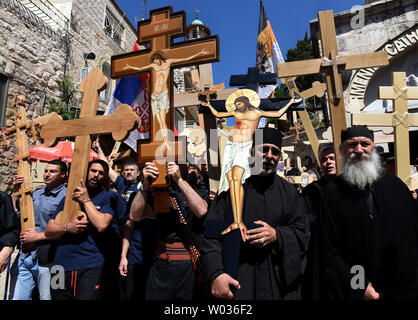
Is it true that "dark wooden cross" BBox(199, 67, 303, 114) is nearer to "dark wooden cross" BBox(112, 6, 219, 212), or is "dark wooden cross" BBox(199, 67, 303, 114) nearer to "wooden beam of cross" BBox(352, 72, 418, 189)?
"dark wooden cross" BBox(112, 6, 219, 212)

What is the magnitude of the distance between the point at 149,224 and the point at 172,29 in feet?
6.51

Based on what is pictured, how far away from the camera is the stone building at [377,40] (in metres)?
7.86

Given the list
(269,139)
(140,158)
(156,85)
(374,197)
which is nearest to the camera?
(374,197)

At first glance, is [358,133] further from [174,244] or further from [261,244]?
[174,244]

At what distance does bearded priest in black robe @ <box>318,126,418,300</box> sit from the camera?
185cm

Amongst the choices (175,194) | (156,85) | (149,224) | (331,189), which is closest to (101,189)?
(149,224)

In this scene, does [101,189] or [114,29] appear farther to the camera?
[114,29]

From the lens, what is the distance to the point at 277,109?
114 inches

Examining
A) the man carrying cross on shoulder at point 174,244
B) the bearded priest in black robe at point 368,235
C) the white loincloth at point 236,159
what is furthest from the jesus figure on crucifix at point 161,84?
the bearded priest in black robe at point 368,235

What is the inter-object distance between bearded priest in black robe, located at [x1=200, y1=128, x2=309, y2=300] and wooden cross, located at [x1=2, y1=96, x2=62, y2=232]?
2.07m

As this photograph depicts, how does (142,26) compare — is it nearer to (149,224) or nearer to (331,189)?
(149,224)

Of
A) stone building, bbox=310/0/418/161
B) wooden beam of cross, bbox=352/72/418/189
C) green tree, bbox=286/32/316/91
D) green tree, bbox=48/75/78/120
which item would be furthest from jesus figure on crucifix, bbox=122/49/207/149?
green tree, bbox=286/32/316/91

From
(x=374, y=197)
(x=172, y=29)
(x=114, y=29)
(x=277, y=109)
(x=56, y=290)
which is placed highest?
(x=114, y=29)
